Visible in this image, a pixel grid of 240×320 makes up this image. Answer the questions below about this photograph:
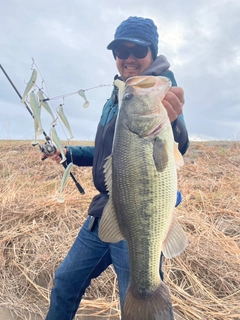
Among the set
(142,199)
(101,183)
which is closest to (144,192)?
(142,199)

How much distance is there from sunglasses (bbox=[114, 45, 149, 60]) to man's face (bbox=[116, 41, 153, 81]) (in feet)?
0.06

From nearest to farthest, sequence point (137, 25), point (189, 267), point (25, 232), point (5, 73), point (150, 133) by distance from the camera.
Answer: point (150, 133) < point (137, 25) < point (5, 73) < point (189, 267) < point (25, 232)

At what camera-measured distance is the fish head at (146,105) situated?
1.76 metres

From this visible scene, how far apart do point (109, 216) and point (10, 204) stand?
11.9 ft

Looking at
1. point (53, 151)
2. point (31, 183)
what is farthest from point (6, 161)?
point (53, 151)

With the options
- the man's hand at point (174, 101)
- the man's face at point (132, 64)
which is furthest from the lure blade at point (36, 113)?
the man's hand at point (174, 101)

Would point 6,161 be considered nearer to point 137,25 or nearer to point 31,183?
point 31,183

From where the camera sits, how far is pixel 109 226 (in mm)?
1936

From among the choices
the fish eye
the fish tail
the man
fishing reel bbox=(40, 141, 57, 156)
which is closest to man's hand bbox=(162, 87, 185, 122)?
the fish eye

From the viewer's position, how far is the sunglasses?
249 centimetres

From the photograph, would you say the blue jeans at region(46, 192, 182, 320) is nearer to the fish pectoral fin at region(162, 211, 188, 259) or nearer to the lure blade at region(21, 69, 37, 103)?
the fish pectoral fin at region(162, 211, 188, 259)

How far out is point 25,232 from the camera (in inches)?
173

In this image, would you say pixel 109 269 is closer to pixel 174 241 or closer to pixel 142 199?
pixel 174 241

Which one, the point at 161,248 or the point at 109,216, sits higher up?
the point at 109,216
